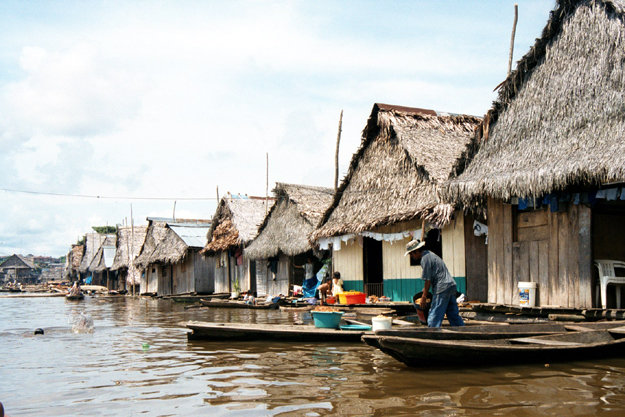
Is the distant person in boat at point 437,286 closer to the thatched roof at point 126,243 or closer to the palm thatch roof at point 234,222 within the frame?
the palm thatch roof at point 234,222

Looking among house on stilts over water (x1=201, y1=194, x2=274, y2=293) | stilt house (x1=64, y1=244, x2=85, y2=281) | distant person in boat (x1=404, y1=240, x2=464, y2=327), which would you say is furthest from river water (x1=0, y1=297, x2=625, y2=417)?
stilt house (x1=64, y1=244, x2=85, y2=281)

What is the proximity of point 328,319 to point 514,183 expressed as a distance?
3766 millimetres

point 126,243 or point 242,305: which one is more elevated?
point 126,243

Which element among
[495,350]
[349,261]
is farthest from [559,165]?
[349,261]

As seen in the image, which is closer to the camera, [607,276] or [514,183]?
[607,276]

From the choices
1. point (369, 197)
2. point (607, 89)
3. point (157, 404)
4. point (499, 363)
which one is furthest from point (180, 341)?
point (607, 89)

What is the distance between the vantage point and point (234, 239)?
83.6ft

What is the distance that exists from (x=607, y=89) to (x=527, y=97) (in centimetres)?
163

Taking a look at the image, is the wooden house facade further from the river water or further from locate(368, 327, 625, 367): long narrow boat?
locate(368, 327, 625, 367): long narrow boat

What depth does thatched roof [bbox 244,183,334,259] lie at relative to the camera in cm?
2055

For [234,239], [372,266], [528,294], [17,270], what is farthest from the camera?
[17,270]

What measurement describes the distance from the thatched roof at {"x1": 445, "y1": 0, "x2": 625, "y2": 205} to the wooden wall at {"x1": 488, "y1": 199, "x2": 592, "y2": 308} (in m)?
0.63

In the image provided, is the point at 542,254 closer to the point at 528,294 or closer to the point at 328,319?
the point at 528,294

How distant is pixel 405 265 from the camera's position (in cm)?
1487
